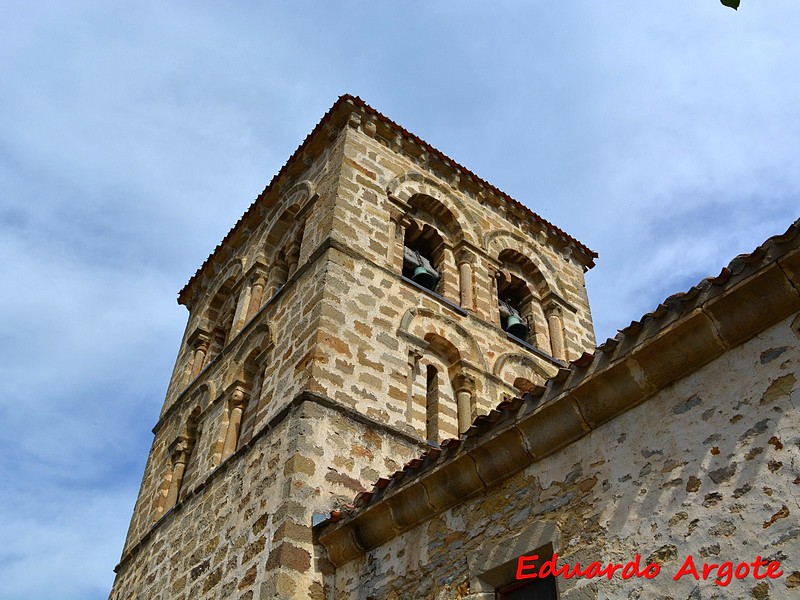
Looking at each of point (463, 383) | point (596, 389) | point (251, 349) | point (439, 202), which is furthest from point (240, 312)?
point (596, 389)

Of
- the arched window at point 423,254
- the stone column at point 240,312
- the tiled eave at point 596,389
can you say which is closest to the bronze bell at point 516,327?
the arched window at point 423,254

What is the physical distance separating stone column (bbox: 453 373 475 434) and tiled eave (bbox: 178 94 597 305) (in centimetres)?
456

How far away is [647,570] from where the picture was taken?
4273 millimetres

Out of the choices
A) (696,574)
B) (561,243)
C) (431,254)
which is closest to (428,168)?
(431,254)

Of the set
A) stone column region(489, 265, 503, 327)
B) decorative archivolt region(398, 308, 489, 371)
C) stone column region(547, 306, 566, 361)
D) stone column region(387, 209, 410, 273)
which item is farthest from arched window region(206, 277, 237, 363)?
stone column region(547, 306, 566, 361)

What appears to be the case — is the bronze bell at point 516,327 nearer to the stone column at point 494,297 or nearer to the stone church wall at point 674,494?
the stone column at point 494,297

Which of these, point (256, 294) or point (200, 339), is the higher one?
point (200, 339)

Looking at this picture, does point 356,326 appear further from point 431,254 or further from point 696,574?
point 696,574

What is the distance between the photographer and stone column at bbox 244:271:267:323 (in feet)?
38.0

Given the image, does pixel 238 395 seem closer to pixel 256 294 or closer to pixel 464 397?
pixel 256 294

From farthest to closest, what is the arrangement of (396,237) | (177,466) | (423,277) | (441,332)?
(396,237), (423,277), (177,466), (441,332)

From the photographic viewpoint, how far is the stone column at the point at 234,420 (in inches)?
369

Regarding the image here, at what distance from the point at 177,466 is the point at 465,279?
479cm

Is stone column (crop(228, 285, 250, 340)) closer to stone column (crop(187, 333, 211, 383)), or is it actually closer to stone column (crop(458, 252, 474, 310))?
stone column (crop(187, 333, 211, 383))
